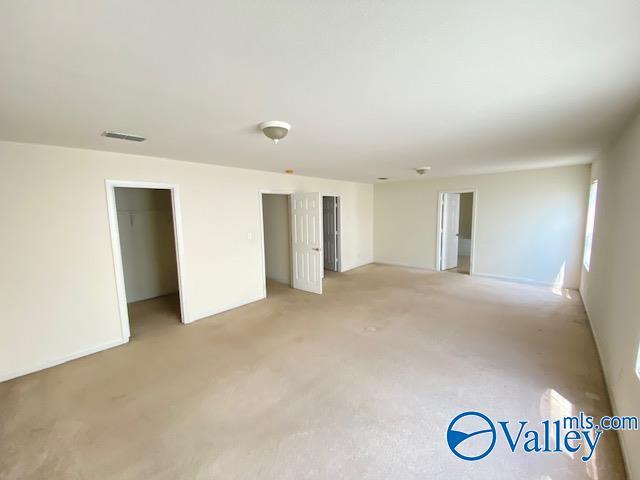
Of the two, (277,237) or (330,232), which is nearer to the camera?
(277,237)

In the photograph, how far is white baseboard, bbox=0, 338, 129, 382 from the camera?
2697 mm

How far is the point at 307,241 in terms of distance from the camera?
5.22 m

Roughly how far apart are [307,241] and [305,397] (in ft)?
10.3

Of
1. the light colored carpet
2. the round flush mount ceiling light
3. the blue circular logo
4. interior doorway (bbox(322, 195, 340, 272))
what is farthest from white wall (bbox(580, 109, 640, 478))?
interior doorway (bbox(322, 195, 340, 272))

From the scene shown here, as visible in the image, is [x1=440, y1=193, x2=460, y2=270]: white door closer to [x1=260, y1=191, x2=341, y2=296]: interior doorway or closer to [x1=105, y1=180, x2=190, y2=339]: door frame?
[x1=260, y1=191, x2=341, y2=296]: interior doorway

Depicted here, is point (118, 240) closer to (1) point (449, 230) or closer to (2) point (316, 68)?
(2) point (316, 68)

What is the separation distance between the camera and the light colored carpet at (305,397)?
175 centimetres

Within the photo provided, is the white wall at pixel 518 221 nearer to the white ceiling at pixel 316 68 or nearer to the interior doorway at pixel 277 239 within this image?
the white ceiling at pixel 316 68

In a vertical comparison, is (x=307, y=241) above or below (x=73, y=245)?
below

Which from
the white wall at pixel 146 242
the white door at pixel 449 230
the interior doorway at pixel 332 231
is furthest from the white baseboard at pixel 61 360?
the white door at pixel 449 230

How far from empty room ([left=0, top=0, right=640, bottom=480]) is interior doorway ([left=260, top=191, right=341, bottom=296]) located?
14.0 inches

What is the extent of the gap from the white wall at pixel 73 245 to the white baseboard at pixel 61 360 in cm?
1

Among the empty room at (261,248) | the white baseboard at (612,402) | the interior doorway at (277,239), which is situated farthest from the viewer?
the interior doorway at (277,239)

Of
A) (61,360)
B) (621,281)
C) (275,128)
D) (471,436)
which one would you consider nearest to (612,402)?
(621,281)
